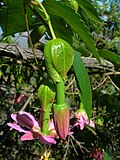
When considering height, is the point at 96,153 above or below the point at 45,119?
below

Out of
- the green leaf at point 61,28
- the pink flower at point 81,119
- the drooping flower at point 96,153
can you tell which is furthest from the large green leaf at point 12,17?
the drooping flower at point 96,153

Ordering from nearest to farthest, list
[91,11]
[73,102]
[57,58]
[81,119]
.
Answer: [57,58], [91,11], [81,119], [73,102]

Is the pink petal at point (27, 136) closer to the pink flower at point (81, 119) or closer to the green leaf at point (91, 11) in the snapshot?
the green leaf at point (91, 11)

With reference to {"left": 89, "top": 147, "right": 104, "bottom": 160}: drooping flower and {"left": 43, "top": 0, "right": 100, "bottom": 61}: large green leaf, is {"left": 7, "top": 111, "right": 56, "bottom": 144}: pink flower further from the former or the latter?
{"left": 89, "top": 147, "right": 104, "bottom": 160}: drooping flower

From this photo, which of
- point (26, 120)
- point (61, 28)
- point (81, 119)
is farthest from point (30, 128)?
point (81, 119)

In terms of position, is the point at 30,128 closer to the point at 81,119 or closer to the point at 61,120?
the point at 61,120

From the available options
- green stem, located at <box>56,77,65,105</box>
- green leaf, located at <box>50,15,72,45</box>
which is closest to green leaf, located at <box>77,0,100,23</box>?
green leaf, located at <box>50,15,72,45</box>
